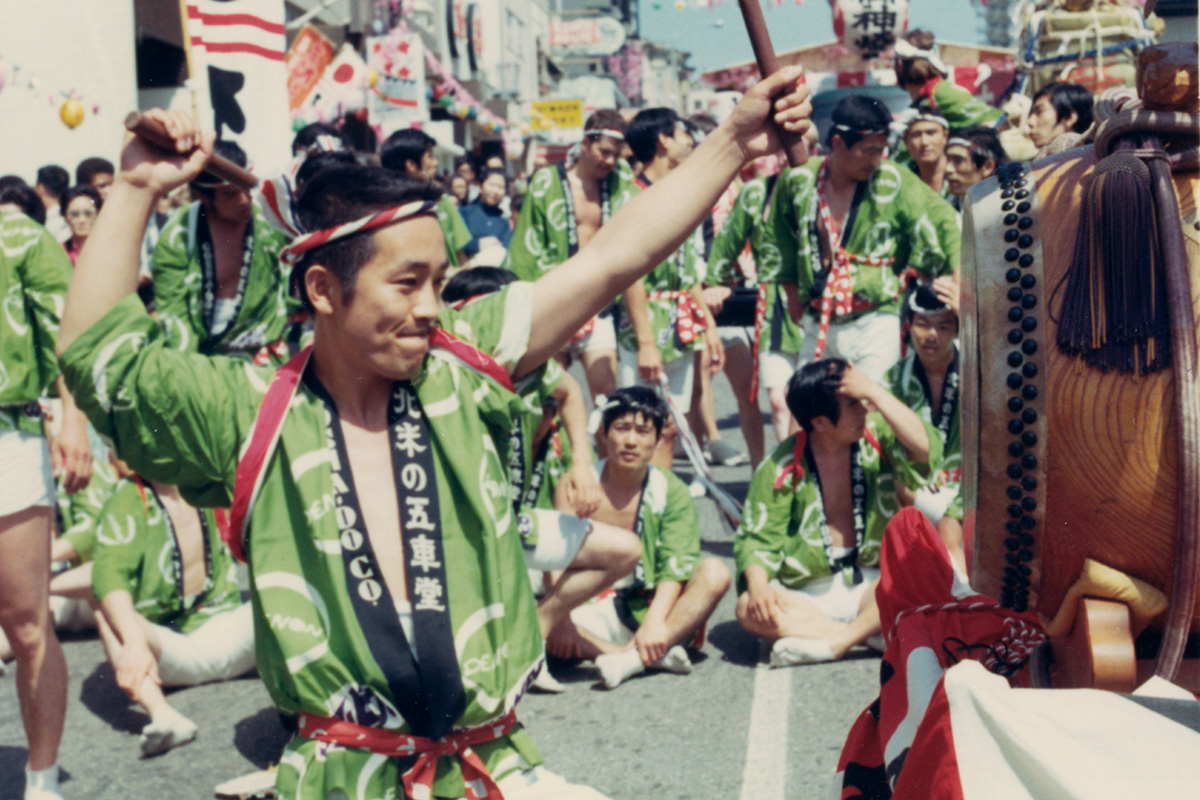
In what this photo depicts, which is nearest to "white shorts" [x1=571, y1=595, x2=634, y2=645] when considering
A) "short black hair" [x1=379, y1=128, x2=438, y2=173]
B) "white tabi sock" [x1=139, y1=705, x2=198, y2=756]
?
"white tabi sock" [x1=139, y1=705, x2=198, y2=756]

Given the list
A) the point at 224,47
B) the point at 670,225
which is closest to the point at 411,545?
the point at 670,225

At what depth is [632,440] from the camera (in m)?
4.43

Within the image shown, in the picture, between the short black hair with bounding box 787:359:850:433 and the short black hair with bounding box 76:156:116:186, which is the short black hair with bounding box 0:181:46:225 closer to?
the short black hair with bounding box 76:156:116:186

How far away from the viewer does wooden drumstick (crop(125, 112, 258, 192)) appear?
1804mm

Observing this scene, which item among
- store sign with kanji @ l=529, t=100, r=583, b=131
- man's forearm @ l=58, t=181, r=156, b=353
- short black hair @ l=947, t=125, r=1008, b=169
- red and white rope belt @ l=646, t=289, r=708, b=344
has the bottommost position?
store sign with kanji @ l=529, t=100, r=583, b=131

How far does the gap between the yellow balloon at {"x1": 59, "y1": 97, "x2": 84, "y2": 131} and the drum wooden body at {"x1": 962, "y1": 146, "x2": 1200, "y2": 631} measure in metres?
7.82

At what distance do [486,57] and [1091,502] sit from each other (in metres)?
36.8

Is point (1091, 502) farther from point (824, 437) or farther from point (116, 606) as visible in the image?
point (116, 606)

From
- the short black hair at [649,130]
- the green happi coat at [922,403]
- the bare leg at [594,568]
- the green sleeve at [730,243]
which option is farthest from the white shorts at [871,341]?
the bare leg at [594,568]

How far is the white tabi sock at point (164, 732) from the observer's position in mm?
3713

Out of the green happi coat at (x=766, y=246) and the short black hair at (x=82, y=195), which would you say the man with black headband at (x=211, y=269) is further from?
the short black hair at (x=82, y=195)

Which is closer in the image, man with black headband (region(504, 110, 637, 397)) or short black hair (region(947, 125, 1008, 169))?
man with black headband (region(504, 110, 637, 397))

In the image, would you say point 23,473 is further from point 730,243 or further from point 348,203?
point 730,243

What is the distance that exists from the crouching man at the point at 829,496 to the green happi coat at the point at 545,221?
175 centimetres
